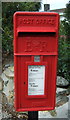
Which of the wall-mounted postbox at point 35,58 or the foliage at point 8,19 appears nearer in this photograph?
the wall-mounted postbox at point 35,58

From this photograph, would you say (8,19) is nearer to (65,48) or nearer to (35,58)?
(65,48)

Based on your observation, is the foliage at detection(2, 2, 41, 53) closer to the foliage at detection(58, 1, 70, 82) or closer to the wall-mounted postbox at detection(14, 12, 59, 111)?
the foliage at detection(58, 1, 70, 82)

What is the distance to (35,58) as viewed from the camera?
6.31ft

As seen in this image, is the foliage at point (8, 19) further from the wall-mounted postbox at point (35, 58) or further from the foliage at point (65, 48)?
the wall-mounted postbox at point (35, 58)

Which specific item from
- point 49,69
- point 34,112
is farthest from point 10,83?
point 49,69

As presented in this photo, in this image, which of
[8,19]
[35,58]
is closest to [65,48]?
[8,19]

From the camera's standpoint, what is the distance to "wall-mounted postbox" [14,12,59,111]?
6.10ft

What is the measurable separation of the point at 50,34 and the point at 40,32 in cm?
12

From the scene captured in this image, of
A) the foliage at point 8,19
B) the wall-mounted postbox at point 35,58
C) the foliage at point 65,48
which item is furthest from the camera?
the foliage at point 8,19

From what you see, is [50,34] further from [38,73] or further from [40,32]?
[38,73]

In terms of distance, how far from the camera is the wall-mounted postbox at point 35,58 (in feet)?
6.10

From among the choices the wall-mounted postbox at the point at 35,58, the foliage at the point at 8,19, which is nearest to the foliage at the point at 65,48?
the foliage at the point at 8,19

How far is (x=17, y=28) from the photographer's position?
186 cm

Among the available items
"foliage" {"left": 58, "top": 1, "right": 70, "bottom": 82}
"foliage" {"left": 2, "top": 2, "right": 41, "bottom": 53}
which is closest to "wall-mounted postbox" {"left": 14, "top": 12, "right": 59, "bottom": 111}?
"foliage" {"left": 58, "top": 1, "right": 70, "bottom": 82}
